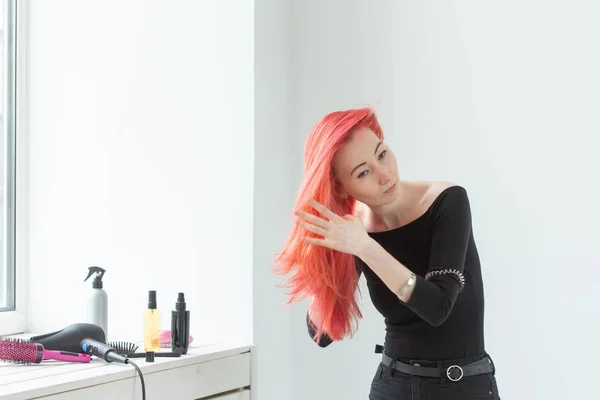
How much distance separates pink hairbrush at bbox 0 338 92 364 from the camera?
1505 mm

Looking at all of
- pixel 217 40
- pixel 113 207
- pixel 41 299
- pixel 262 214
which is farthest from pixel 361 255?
pixel 41 299

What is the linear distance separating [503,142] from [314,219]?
65 centimetres

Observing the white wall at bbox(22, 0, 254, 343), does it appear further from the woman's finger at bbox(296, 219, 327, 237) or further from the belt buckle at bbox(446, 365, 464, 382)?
the belt buckle at bbox(446, 365, 464, 382)

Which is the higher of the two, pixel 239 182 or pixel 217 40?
pixel 217 40

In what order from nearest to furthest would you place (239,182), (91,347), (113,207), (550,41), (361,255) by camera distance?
(361,255), (91,347), (550,41), (239,182), (113,207)

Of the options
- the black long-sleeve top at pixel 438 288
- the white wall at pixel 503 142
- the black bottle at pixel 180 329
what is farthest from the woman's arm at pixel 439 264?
the black bottle at pixel 180 329

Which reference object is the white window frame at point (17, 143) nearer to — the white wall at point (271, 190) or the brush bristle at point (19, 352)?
the brush bristle at point (19, 352)

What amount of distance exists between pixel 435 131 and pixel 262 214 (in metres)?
0.51

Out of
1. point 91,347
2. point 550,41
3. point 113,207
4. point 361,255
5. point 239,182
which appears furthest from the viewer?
point 113,207

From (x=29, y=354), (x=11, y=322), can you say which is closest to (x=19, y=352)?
(x=29, y=354)

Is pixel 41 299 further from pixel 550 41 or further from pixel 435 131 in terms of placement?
pixel 550 41

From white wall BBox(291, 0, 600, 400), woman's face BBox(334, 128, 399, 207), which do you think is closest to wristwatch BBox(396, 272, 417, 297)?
woman's face BBox(334, 128, 399, 207)

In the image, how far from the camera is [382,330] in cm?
191

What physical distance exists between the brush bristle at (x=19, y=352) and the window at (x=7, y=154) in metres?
0.68
